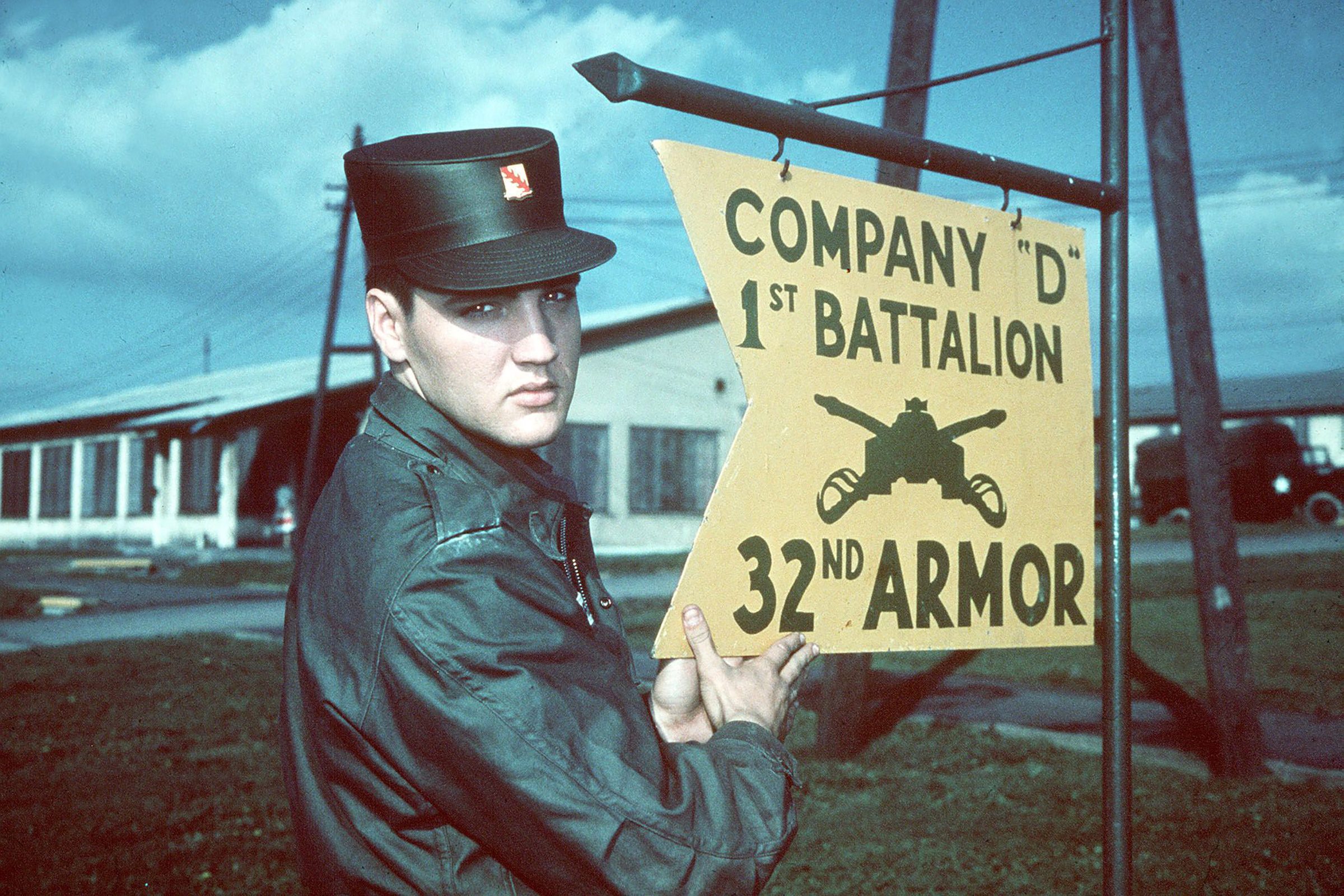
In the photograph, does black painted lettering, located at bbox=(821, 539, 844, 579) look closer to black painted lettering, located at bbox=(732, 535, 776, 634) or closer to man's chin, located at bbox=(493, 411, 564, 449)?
black painted lettering, located at bbox=(732, 535, 776, 634)

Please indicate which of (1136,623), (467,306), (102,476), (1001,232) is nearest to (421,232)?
(467,306)

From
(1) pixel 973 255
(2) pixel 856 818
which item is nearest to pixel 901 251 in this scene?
(1) pixel 973 255

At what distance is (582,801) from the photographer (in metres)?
1.39

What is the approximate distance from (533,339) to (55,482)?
36005 mm

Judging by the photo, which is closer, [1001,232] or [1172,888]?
[1001,232]

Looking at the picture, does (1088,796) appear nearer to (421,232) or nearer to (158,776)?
(158,776)

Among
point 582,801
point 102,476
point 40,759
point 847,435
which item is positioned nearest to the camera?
point 582,801

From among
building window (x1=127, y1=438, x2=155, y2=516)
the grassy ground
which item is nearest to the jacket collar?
the grassy ground

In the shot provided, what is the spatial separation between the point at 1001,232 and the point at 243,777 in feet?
17.7

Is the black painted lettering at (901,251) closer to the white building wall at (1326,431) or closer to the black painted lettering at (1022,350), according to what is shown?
the black painted lettering at (1022,350)

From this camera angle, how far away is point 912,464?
2.24 metres

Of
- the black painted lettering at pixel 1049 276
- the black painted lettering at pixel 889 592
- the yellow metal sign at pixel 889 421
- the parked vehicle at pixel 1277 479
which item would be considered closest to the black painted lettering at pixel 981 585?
the yellow metal sign at pixel 889 421

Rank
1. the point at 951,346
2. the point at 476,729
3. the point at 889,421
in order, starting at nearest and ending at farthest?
the point at 476,729, the point at 889,421, the point at 951,346

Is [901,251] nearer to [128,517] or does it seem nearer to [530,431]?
[530,431]
